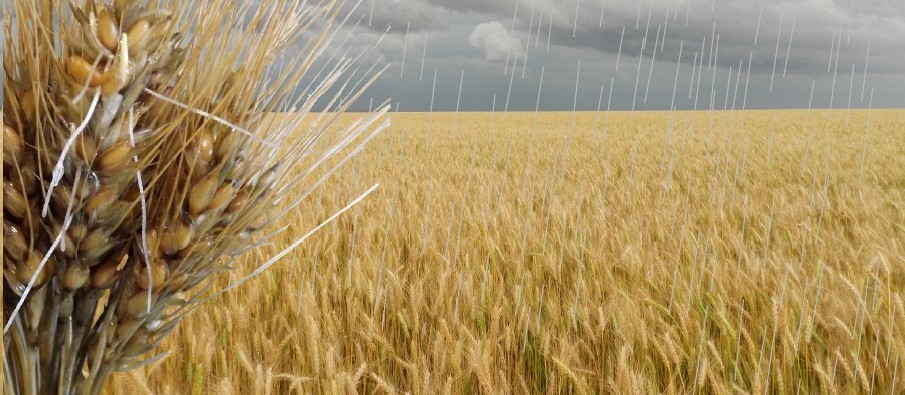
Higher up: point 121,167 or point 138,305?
point 121,167

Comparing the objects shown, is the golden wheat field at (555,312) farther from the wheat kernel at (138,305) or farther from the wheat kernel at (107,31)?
the wheat kernel at (107,31)

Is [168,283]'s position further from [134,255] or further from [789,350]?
[789,350]

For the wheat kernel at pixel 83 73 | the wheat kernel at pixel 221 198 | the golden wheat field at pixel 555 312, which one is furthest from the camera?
the golden wheat field at pixel 555 312

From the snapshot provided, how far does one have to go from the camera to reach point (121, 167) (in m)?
0.68

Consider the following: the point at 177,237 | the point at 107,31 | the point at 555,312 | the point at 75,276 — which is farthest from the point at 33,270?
the point at 555,312

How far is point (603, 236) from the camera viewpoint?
7.72ft

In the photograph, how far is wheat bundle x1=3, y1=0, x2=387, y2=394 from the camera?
661 mm

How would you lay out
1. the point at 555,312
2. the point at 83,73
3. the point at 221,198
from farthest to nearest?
the point at 555,312 → the point at 221,198 → the point at 83,73

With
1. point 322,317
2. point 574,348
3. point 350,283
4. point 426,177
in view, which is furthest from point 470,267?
point 426,177

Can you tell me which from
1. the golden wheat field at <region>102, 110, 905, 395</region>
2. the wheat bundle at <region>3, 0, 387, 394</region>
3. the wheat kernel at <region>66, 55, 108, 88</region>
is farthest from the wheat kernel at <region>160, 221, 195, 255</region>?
the golden wheat field at <region>102, 110, 905, 395</region>

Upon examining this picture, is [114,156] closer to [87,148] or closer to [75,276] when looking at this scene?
[87,148]

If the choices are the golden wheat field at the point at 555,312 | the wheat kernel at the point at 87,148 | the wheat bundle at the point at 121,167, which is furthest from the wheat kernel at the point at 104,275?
the golden wheat field at the point at 555,312

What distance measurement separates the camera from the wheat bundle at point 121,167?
2.17 ft

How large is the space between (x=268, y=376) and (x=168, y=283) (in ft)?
1.43
